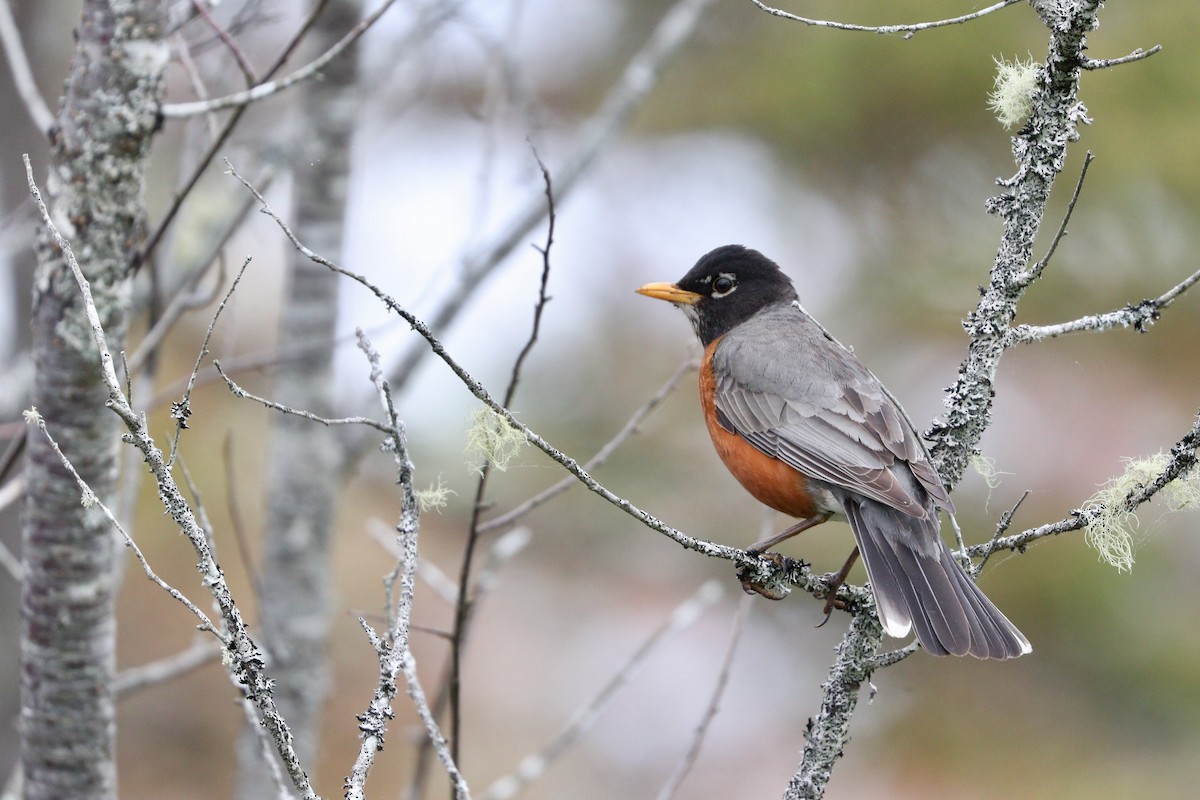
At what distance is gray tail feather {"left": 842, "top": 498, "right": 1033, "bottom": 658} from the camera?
2602mm

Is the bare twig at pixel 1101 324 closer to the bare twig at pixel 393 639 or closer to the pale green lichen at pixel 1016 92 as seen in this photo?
the pale green lichen at pixel 1016 92

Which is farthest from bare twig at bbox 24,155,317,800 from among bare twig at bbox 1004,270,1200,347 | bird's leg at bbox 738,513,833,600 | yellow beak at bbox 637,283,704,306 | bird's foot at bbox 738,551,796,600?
yellow beak at bbox 637,283,704,306

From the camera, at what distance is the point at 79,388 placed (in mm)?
2477

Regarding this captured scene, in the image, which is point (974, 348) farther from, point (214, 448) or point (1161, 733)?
point (214, 448)

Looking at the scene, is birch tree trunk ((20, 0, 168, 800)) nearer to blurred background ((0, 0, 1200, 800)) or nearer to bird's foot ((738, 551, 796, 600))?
bird's foot ((738, 551, 796, 600))

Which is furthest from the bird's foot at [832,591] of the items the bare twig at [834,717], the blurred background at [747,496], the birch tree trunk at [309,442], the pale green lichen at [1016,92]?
the blurred background at [747,496]

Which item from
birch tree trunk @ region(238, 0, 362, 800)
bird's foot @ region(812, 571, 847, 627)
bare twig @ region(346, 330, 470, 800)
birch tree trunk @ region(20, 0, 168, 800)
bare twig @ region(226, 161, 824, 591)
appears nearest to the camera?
bare twig @ region(346, 330, 470, 800)

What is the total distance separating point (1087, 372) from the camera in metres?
8.79

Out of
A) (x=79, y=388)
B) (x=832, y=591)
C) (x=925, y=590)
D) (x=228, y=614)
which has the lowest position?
(x=228, y=614)

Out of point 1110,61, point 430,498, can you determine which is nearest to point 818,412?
point 1110,61

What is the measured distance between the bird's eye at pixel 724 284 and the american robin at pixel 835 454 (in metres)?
0.02

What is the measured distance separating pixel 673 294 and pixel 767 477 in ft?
3.75

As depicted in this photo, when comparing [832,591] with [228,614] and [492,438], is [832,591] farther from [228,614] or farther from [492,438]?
[228,614]

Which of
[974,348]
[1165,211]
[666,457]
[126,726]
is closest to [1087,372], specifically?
[1165,211]
